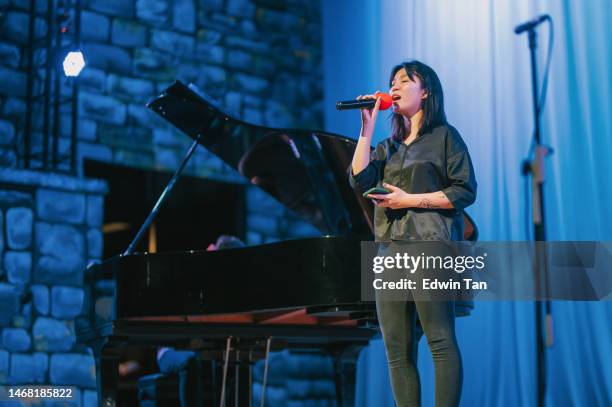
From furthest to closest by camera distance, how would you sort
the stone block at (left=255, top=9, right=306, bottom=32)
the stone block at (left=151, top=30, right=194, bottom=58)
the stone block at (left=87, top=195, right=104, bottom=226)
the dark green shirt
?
the stone block at (left=255, top=9, right=306, bottom=32)
the stone block at (left=151, top=30, right=194, bottom=58)
the stone block at (left=87, top=195, right=104, bottom=226)
the dark green shirt

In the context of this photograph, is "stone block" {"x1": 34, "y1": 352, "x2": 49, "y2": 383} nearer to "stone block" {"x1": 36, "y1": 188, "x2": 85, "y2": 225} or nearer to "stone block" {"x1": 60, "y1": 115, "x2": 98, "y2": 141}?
"stone block" {"x1": 36, "y1": 188, "x2": 85, "y2": 225}

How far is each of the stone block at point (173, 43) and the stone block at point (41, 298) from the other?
1925 millimetres

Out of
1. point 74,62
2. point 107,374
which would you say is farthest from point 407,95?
point 74,62

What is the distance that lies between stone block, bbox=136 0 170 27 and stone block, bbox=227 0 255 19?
532mm

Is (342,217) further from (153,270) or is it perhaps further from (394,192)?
(394,192)

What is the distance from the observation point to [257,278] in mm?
3480

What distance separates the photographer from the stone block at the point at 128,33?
6.11 meters

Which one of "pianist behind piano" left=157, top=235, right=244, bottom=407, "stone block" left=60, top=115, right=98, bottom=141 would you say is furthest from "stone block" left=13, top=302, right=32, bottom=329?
"pianist behind piano" left=157, top=235, right=244, bottom=407

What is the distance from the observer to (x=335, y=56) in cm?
689

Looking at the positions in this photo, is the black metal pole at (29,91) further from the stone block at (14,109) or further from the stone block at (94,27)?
the stone block at (94,27)

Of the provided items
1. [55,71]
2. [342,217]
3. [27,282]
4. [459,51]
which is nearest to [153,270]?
[342,217]

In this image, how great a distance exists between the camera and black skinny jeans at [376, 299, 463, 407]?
2.20 m

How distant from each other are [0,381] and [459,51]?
351 centimetres
